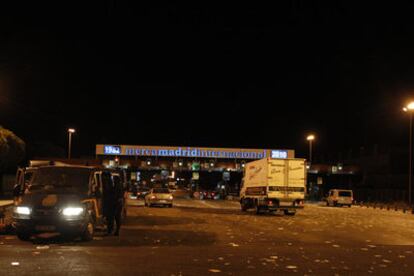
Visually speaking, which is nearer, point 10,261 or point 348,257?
point 10,261

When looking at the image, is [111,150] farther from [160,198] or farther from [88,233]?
[88,233]

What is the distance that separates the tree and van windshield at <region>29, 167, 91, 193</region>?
27884 mm

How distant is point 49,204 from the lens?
16.1 metres

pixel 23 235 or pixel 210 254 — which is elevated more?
pixel 23 235

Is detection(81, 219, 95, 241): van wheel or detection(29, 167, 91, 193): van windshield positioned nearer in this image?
detection(81, 219, 95, 241): van wheel

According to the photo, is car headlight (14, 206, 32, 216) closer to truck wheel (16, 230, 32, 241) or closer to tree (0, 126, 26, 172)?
truck wheel (16, 230, 32, 241)

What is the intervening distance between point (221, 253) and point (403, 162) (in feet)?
219

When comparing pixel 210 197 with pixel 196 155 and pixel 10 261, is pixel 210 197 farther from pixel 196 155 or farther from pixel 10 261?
pixel 10 261

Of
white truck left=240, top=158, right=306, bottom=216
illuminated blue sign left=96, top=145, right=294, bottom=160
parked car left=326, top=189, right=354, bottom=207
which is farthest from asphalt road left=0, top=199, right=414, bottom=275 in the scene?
illuminated blue sign left=96, top=145, right=294, bottom=160

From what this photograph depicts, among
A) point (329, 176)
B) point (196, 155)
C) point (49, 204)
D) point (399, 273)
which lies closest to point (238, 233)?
point (49, 204)

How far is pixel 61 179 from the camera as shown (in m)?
17.4

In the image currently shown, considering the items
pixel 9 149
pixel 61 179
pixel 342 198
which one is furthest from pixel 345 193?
pixel 61 179

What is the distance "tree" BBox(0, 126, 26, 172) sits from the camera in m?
44.4

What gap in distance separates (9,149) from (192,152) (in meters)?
44.5
